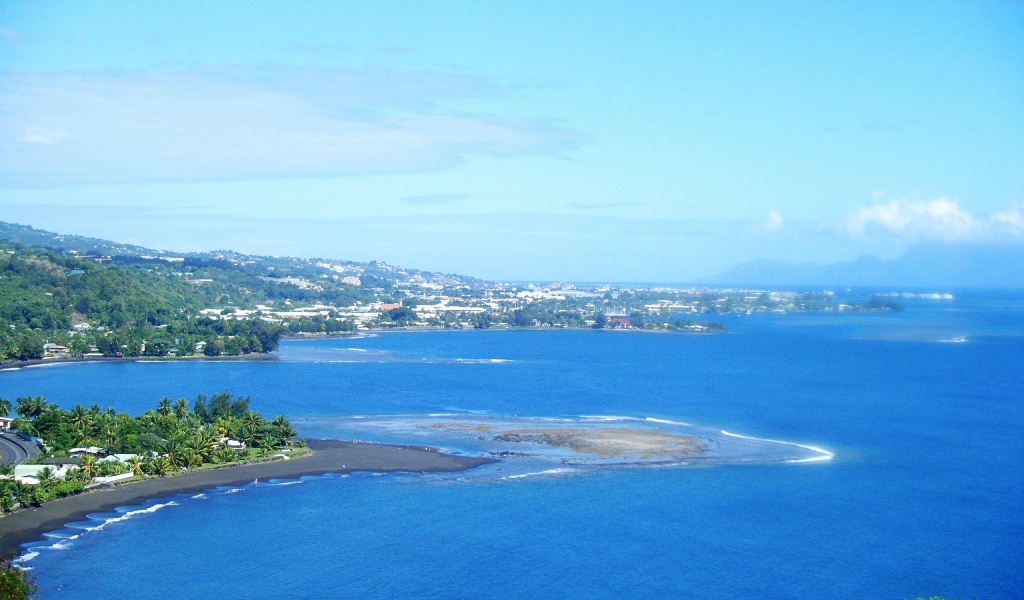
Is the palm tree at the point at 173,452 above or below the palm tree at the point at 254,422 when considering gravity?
below

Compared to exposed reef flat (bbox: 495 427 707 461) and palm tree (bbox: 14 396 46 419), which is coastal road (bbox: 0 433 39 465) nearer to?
palm tree (bbox: 14 396 46 419)

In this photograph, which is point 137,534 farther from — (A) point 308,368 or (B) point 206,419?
(A) point 308,368

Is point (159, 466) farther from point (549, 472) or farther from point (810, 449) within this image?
point (810, 449)

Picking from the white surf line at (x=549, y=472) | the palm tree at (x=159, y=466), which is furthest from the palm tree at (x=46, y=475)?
the white surf line at (x=549, y=472)

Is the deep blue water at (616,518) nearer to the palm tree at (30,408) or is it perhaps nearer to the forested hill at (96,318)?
the palm tree at (30,408)

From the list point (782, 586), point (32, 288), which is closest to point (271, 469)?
point (782, 586)
